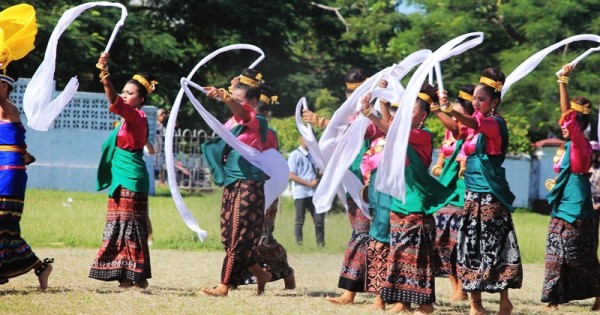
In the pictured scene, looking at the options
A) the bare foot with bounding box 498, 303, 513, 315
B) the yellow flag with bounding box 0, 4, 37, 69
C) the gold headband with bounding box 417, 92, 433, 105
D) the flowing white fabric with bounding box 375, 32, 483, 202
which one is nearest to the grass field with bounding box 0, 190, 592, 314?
the bare foot with bounding box 498, 303, 513, 315

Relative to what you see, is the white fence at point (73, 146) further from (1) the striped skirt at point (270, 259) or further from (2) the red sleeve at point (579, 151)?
(2) the red sleeve at point (579, 151)

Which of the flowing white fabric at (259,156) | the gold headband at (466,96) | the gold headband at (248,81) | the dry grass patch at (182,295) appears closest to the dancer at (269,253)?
the dry grass patch at (182,295)

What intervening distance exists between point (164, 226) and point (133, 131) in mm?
7110

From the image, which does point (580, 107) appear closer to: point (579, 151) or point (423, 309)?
point (579, 151)

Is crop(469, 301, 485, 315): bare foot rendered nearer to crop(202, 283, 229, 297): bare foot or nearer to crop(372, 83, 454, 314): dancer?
crop(372, 83, 454, 314): dancer

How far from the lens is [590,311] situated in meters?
9.62

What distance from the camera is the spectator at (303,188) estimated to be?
49.2 ft

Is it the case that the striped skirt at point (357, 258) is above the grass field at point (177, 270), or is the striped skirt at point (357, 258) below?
above

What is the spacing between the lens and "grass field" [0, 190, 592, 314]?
8203mm

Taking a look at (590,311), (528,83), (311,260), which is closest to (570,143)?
(590,311)

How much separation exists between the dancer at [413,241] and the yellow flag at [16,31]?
2.89 meters

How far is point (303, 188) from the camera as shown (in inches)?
597

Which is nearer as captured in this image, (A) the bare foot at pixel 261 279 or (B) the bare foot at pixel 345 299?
(B) the bare foot at pixel 345 299

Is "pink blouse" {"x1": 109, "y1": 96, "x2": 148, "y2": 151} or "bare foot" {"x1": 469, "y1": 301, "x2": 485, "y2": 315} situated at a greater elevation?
"pink blouse" {"x1": 109, "y1": 96, "x2": 148, "y2": 151}
